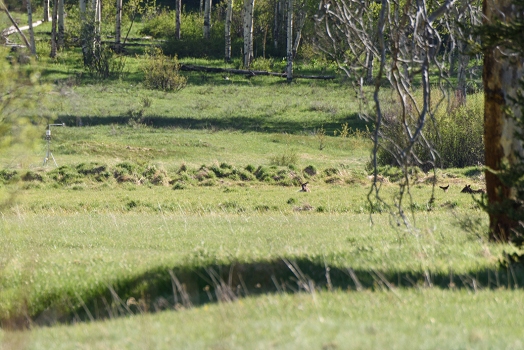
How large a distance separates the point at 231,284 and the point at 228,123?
87.3 feet

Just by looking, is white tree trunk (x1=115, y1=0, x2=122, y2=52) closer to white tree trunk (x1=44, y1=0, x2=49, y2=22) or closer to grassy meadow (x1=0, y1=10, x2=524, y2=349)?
white tree trunk (x1=44, y1=0, x2=49, y2=22)

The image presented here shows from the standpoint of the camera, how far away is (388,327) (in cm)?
568

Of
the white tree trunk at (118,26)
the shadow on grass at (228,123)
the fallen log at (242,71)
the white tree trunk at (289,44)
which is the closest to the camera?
the shadow on grass at (228,123)

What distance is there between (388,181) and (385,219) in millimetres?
8665

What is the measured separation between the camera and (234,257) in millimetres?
8305

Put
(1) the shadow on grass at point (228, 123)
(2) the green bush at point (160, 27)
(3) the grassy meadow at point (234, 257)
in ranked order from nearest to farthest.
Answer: (3) the grassy meadow at point (234, 257)
(1) the shadow on grass at point (228, 123)
(2) the green bush at point (160, 27)

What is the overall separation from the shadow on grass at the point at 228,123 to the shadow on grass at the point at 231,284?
24.4 m

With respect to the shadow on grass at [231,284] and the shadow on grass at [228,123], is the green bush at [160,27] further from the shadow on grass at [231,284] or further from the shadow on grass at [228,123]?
the shadow on grass at [231,284]

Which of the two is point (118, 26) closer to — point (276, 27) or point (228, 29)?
point (228, 29)

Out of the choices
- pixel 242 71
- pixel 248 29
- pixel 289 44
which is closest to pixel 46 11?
pixel 248 29

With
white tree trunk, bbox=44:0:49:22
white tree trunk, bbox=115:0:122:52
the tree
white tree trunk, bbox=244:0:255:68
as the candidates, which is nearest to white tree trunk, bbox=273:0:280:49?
white tree trunk, bbox=244:0:255:68

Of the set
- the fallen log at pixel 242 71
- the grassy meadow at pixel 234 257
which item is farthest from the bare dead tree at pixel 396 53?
the fallen log at pixel 242 71

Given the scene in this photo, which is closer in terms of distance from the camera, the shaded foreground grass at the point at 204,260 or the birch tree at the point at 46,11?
the shaded foreground grass at the point at 204,260

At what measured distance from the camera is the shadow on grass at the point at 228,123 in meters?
32.9
